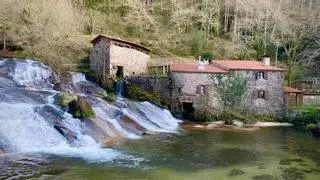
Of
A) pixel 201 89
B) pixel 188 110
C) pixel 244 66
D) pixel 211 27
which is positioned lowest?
pixel 188 110

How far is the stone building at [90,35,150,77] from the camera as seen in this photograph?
42344 millimetres

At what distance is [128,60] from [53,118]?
19118 mm

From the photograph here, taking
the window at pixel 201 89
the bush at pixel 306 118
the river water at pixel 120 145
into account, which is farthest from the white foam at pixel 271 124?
the window at pixel 201 89

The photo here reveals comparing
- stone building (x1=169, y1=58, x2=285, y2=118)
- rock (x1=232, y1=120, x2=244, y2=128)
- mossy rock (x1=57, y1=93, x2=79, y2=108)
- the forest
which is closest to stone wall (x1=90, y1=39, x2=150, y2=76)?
stone building (x1=169, y1=58, x2=285, y2=118)

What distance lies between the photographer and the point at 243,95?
40.9 m

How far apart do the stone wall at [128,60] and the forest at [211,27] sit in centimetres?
789

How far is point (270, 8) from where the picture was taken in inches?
2334

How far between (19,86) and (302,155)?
2054cm

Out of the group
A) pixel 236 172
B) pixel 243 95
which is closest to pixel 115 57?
pixel 243 95

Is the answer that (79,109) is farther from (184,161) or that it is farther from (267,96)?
(267,96)

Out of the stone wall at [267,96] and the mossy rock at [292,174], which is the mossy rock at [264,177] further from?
the stone wall at [267,96]

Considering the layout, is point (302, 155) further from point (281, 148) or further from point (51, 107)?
point (51, 107)

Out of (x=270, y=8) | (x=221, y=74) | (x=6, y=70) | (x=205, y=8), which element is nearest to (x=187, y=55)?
(x=205, y=8)

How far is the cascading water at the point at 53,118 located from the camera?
23094 mm
